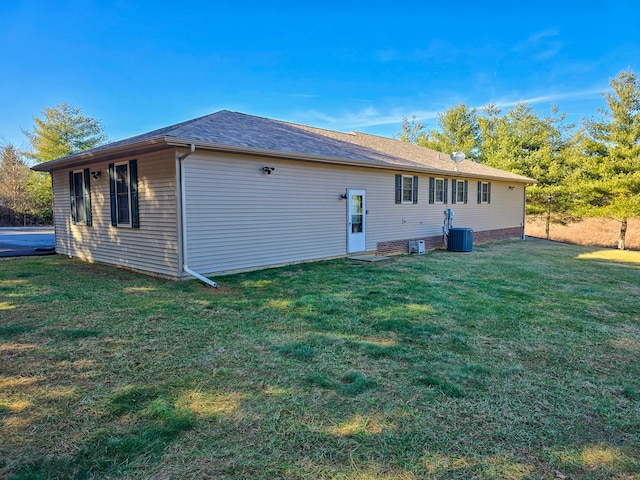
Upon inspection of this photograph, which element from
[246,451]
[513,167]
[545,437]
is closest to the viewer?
[246,451]

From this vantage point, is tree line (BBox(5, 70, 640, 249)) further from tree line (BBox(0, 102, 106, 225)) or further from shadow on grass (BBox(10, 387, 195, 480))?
shadow on grass (BBox(10, 387, 195, 480))

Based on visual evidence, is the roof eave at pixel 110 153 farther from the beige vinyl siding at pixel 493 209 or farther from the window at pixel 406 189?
the beige vinyl siding at pixel 493 209

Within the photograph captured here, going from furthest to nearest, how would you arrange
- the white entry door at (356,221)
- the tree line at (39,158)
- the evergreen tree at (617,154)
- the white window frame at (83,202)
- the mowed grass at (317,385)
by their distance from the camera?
the tree line at (39,158)
the evergreen tree at (617,154)
the white entry door at (356,221)
the white window frame at (83,202)
the mowed grass at (317,385)

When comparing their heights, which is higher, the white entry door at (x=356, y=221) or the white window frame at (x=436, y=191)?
the white window frame at (x=436, y=191)

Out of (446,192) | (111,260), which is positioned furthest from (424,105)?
(111,260)

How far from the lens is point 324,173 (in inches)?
395

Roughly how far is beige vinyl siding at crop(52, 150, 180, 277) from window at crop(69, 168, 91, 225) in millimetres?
204

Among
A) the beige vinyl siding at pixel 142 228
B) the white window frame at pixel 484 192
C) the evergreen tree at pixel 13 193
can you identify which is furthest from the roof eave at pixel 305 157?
the evergreen tree at pixel 13 193

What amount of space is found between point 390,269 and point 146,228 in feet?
18.4

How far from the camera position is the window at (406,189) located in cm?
1227

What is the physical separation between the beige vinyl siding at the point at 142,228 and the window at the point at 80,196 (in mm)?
204

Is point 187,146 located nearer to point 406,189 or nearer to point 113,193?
Answer: point 113,193

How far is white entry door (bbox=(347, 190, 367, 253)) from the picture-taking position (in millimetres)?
10805

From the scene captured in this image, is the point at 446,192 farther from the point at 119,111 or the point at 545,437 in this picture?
the point at 119,111
